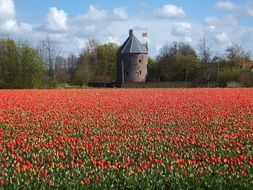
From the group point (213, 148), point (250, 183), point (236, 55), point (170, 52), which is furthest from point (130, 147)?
point (170, 52)

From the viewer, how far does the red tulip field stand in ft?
27.8

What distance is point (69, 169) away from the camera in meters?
9.62

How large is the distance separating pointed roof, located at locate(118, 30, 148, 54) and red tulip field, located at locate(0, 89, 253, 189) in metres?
80.1

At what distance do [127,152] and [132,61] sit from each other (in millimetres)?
87333

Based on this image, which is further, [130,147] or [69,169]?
[130,147]

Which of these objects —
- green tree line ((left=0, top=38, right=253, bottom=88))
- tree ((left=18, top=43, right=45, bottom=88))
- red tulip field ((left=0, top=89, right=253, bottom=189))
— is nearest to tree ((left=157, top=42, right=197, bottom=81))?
green tree line ((left=0, top=38, right=253, bottom=88))

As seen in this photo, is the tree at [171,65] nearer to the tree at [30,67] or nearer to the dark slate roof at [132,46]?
the dark slate roof at [132,46]

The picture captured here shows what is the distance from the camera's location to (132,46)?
99.9m

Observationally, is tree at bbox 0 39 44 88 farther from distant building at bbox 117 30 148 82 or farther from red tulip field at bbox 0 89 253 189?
red tulip field at bbox 0 89 253 189

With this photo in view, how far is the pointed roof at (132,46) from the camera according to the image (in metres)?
99.2

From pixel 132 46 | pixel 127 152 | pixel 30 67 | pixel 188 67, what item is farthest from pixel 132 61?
pixel 127 152

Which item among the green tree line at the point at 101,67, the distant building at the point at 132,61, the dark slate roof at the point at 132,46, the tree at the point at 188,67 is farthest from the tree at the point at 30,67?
the tree at the point at 188,67

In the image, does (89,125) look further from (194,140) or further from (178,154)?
(178,154)

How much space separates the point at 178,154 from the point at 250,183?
118 inches
